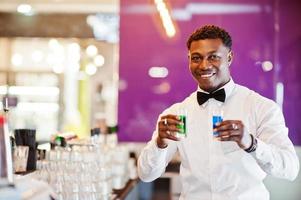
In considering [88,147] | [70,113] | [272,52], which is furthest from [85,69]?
[88,147]

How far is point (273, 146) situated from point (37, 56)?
5685 millimetres

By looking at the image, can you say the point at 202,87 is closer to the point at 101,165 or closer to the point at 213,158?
the point at 213,158

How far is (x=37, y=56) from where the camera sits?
7055mm

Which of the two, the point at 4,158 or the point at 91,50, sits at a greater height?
the point at 91,50

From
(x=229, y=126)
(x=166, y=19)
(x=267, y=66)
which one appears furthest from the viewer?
(x=166, y=19)

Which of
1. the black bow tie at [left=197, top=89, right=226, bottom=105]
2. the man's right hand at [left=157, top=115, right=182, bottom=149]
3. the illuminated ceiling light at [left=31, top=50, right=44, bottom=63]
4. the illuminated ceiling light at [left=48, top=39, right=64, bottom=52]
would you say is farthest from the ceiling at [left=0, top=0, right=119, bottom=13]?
the man's right hand at [left=157, top=115, right=182, bottom=149]

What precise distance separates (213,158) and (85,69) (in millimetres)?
5331

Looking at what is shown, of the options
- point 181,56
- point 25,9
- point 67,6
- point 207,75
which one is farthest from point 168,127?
point 25,9

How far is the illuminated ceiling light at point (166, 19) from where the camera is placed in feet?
14.9

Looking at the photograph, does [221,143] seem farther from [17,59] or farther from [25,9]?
[17,59]

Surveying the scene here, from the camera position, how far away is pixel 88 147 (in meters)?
2.67

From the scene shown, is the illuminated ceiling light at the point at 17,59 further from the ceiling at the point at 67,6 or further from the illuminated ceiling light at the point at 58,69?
the ceiling at the point at 67,6

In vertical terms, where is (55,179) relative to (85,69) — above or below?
below

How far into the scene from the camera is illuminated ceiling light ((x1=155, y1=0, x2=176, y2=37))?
14.9 ft
